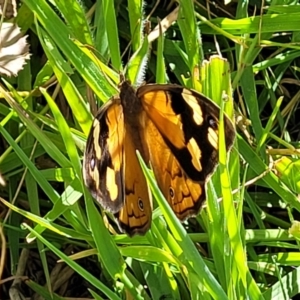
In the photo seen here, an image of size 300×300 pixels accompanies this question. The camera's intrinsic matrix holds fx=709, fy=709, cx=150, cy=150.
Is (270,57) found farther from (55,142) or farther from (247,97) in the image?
(55,142)

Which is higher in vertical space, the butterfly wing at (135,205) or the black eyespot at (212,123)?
the black eyespot at (212,123)

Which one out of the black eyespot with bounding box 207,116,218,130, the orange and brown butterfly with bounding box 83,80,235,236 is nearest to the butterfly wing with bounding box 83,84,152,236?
the orange and brown butterfly with bounding box 83,80,235,236

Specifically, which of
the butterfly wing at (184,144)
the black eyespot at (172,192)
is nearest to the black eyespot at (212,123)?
the butterfly wing at (184,144)

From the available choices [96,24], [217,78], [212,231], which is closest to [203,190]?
[212,231]

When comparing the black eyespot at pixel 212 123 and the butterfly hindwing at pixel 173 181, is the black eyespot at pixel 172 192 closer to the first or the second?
the butterfly hindwing at pixel 173 181

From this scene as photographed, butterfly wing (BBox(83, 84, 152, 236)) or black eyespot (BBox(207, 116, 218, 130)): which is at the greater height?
black eyespot (BBox(207, 116, 218, 130))

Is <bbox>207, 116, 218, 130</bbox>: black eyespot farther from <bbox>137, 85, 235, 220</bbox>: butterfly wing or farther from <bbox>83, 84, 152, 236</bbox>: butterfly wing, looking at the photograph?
<bbox>83, 84, 152, 236</bbox>: butterfly wing

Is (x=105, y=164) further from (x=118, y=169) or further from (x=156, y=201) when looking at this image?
(x=156, y=201)
